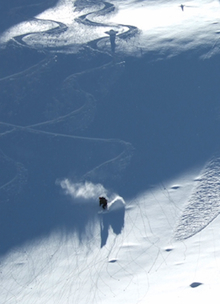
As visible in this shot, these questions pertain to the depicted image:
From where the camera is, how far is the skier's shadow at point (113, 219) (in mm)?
24625

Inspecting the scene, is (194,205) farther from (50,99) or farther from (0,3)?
(0,3)

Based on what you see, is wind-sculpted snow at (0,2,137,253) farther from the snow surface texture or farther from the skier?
the skier

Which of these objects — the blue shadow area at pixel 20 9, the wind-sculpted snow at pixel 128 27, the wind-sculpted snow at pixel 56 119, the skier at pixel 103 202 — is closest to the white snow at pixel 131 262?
the skier at pixel 103 202

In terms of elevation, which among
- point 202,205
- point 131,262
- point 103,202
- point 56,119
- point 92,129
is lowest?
point 131,262

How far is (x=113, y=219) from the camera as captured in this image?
25.2 m

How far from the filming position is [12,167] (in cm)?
2862

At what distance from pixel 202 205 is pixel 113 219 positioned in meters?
4.26

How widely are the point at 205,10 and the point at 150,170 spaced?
48.5 ft

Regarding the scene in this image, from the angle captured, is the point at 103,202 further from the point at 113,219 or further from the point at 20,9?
the point at 20,9

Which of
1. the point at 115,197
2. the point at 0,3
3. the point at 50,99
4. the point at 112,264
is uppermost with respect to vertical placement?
the point at 0,3

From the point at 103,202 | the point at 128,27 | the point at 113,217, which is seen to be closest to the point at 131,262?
the point at 113,217

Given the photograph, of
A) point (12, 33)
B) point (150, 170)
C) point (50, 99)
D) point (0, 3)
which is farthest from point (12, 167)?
point (0, 3)

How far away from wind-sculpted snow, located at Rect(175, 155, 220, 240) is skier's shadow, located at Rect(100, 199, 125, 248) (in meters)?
2.79

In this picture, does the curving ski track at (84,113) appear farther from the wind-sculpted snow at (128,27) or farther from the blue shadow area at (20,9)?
the blue shadow area at (20,9)
